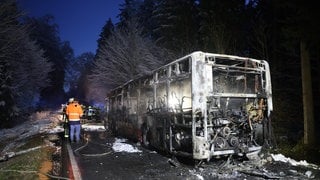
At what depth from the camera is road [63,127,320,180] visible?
8672mm

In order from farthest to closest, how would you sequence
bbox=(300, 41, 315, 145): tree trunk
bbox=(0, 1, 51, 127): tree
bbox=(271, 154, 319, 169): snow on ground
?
bbox=(0, 1, 51, 127): tree, bbox=(300, 41, 315, 145): tree trunk, bbox=(271, 154, 319, 169): snow on ground

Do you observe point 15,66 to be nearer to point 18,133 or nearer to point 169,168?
point 18,133

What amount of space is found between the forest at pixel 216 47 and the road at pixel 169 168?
2.38 m

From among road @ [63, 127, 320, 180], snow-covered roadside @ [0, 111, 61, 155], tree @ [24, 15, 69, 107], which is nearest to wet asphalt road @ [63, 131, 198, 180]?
road @ [63, 127, 320, 180]

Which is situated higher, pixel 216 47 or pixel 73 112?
pixel 216 47

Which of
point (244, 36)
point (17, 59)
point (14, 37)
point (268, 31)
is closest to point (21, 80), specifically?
point (17, 59)

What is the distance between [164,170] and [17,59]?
105 feet

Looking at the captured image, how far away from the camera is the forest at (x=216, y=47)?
38.4 ft

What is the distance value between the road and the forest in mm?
2382

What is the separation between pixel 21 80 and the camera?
40.0 metres

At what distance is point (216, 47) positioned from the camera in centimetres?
1897

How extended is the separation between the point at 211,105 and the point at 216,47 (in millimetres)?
9658

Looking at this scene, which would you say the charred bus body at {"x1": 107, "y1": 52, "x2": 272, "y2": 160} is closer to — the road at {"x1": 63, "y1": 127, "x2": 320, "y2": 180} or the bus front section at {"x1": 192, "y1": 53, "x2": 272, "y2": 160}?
the bus front section at {"x1": 192, "y1": 53, "x2": 272, "y2": 160}

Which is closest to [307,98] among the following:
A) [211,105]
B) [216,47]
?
[211,105]
